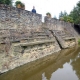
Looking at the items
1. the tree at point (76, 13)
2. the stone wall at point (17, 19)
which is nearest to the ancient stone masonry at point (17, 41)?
the stone wall at point (17, 19)

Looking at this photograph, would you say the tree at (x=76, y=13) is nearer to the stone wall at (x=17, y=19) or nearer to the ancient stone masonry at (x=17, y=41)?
the stone wall at (x=17, y=19)

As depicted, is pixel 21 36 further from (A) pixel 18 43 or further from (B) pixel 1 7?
(B) pixel 1 7

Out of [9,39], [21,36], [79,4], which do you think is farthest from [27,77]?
[79,4]

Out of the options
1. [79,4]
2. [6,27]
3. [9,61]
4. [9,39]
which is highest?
[79,4]

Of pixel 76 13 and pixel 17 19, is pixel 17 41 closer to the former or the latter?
pixel 17 19

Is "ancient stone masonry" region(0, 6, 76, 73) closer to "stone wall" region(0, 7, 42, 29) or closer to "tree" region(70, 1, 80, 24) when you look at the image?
"stone wall" region(0, 7, 42, 29)

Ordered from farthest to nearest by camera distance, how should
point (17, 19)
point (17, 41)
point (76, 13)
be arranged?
point (76, 13), point (17, 19), point (17, 41)

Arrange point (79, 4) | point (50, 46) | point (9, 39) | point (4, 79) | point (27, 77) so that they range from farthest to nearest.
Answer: point (79, 4), point (50, 46), point (9, 39), point (27, 77), point (4, 79)

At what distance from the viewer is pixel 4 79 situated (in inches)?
212

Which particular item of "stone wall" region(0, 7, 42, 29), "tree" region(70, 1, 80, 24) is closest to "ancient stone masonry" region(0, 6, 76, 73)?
"stone wall" region(0, 7, 42, 29)

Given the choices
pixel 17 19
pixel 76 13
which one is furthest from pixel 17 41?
pixel 76 13

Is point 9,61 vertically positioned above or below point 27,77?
above

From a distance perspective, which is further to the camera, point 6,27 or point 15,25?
point 15,25

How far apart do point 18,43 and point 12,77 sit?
225 cm
